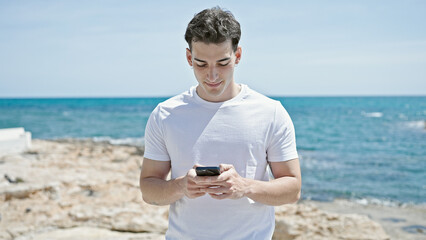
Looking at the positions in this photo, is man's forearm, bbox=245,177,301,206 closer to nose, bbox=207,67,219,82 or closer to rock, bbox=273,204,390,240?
nose, bbox=207,67,219,82

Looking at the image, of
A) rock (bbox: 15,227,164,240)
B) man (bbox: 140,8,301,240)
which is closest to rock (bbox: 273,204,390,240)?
rock (bbox: 15,227,164,240)

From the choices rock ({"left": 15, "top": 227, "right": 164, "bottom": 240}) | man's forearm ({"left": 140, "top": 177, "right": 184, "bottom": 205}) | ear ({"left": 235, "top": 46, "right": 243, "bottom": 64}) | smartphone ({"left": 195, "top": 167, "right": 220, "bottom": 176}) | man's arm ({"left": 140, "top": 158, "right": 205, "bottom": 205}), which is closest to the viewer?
smartphone ({"left": 195, "top": 167, "right": 220, "bottom": 176})

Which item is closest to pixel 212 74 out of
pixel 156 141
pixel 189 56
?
pixel 189 56

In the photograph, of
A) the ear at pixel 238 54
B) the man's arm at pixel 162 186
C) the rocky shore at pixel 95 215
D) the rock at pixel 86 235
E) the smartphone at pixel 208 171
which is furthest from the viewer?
the rocky shore at pixel 95 215

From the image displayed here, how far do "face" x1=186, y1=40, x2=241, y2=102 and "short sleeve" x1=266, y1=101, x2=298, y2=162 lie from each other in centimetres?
32

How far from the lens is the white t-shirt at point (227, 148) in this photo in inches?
88.0

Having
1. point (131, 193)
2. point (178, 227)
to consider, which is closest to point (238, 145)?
point (178, 227)

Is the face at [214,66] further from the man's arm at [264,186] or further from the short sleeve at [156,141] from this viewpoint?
the man's arm at [264,186]

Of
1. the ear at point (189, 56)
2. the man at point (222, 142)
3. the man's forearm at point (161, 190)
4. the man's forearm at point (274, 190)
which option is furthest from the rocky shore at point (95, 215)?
the ear at point (189, 56)

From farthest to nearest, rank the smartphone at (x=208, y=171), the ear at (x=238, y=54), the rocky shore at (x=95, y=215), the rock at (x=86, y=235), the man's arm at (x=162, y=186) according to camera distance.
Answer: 1. the rocky shore at (x=95, y=215)
2. the rock at (x=86, y=235)
3. the ear at (x=238, y=54)
4. the man's arm at (x=162, y=186)
5. the smartphone at (x=208, y=171)

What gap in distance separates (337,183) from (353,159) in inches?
248

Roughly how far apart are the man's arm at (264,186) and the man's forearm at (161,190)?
0.21 meters

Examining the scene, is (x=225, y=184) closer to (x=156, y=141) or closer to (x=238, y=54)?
(x=156, y=141)

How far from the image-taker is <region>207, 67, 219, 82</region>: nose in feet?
7.26
